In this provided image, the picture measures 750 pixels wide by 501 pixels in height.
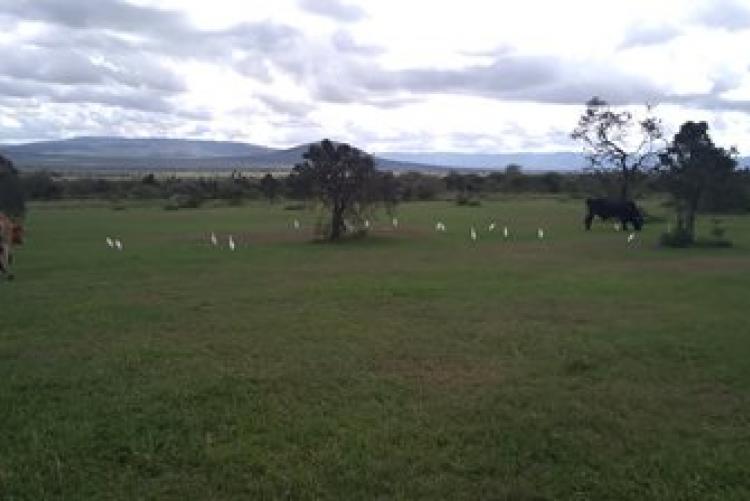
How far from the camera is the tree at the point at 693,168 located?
137ft

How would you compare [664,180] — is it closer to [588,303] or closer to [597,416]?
[588,303]

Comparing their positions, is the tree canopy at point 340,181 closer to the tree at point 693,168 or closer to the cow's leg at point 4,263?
the tree at point 693,168

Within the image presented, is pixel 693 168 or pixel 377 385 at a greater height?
pixel 693 168

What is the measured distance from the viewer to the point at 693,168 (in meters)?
41.8

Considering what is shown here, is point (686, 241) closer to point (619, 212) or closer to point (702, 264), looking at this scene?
point (702, 264)

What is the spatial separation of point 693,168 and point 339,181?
54.7 feet

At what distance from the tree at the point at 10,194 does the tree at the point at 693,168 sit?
35.9 meters

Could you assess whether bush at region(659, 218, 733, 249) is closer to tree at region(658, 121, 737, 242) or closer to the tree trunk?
tree at region(658, 121, 737, 242)

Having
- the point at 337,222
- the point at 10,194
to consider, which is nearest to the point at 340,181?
the point at 337,222

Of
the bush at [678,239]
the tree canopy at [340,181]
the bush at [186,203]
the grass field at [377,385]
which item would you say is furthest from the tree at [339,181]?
the bush at [186,203]

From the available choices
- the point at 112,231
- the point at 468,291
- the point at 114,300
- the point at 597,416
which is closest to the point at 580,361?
the point at 597,416

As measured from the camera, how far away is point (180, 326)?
17.3 m

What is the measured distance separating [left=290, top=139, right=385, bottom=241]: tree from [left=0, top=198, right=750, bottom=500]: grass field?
14411 mm

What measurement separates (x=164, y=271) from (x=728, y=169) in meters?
28.7
